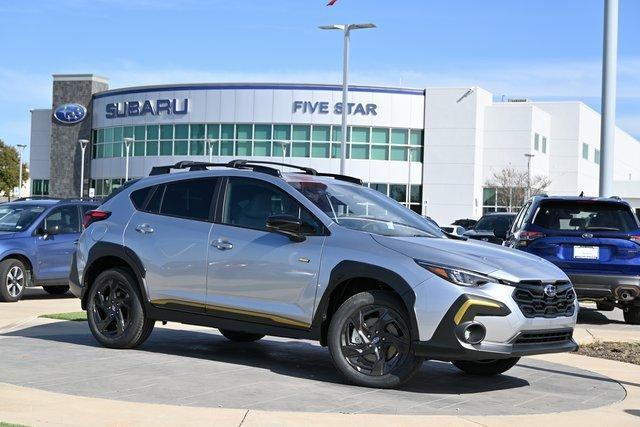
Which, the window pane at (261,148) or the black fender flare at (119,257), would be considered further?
the window pane at (261,148)

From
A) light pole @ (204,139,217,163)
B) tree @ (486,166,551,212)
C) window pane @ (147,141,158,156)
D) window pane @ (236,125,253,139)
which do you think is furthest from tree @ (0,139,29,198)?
tree @ (486,166,551,212)

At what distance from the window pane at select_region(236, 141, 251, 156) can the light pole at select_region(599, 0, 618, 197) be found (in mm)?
47494

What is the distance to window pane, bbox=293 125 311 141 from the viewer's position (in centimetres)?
6256

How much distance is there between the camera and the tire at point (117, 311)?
895 cm

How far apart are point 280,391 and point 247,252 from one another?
1455 mm

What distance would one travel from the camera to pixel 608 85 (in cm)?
1633

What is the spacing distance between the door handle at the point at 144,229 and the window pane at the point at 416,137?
55287 mm

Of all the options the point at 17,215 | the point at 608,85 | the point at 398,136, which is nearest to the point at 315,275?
the point at 17,215

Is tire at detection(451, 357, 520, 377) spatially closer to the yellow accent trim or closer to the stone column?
the yellow accent trim

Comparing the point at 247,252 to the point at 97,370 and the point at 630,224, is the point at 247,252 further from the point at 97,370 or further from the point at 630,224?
the point at 630,224

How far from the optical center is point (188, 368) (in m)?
8.13

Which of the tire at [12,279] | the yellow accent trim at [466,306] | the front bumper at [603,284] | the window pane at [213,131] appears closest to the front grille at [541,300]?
the yellow accent trim at [466,306]

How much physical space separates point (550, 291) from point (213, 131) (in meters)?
57.5

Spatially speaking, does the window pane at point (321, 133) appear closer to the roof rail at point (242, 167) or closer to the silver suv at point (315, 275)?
the roof rail at point (242, 167)
